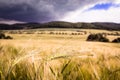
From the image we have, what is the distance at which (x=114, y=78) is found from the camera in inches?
96.3

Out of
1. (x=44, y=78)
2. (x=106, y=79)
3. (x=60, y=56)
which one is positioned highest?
(x=60, y=56)

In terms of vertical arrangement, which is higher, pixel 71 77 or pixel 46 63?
pixel 46 63

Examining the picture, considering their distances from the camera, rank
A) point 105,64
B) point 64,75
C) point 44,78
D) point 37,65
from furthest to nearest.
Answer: point 105,64
point 64,75
point 37,65
point 44,78

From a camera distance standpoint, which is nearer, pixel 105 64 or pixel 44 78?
pixel 44 78

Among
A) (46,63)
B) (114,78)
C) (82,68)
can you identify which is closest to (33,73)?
(46,63)

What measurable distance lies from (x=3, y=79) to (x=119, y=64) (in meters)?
1.22

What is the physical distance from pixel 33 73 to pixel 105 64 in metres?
0.96

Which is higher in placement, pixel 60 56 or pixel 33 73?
pixel 60 56

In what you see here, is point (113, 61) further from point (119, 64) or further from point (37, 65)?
point (37, 65)

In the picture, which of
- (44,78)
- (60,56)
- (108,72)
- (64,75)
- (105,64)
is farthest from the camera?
Answer: (105,64)

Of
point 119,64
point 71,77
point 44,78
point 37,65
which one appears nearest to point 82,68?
point 71,77

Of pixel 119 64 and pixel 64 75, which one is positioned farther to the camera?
pixel 119 64

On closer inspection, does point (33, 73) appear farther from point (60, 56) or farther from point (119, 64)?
point (119, 64)

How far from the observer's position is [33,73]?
219cm
